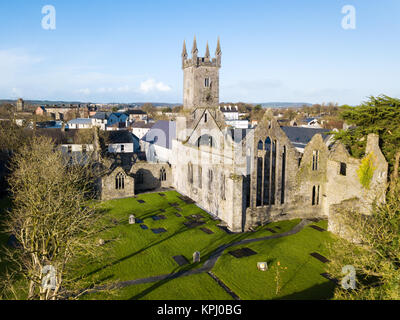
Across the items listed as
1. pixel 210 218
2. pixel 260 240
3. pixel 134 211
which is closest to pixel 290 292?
pixel 260 240

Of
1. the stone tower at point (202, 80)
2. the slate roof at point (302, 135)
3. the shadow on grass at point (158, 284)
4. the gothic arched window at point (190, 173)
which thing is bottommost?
the shadow on grass at point (158, 284)

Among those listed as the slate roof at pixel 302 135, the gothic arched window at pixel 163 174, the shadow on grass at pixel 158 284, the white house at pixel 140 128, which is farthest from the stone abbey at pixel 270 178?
the white house at pixel 140 128

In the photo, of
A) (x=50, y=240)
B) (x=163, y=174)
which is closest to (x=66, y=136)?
(x=163, y=174)

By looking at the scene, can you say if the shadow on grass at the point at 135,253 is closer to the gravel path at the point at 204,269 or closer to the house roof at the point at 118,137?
the gravel path at the point at 204,269

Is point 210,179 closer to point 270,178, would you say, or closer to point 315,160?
point 270,178

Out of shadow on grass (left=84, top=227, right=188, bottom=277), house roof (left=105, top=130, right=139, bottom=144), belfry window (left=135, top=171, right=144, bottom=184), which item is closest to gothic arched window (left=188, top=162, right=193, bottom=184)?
belfry window (left=135, top=171, right=144, bottom=184)

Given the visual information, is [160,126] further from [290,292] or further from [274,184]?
[290,292]

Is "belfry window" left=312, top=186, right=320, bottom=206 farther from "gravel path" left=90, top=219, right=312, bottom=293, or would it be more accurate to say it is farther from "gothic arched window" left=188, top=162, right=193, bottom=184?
"gothic arched window" left=188, top=162, right=193, bottom=184
